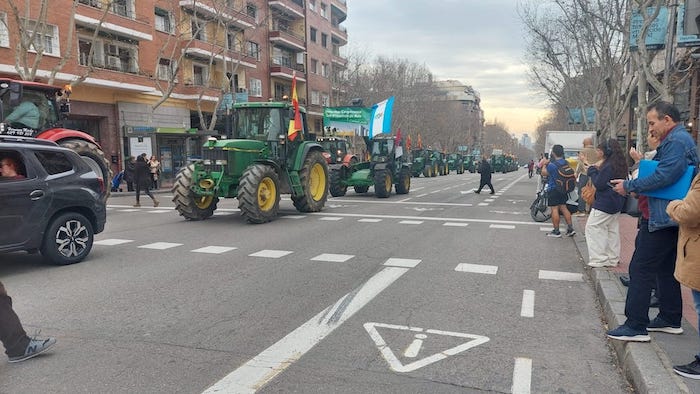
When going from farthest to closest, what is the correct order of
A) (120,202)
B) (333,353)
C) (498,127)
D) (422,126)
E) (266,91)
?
(498,127)
(422,126)
(266,91)
(120,202)
(333,353)

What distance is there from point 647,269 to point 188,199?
9589 mm

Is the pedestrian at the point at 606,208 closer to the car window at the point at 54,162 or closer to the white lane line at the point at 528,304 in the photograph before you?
the white lane line at the point at 528,304

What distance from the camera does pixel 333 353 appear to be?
13.0 ft

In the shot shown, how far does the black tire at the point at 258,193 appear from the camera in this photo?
416 inches

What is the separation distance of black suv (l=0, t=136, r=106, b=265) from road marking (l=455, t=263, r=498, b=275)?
547cm

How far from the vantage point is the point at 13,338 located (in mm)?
3678

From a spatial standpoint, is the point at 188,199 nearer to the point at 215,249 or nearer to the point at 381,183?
the point at 215,249

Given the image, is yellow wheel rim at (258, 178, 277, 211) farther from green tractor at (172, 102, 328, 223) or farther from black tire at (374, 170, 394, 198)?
black tire at (374, 170, 394, 198)

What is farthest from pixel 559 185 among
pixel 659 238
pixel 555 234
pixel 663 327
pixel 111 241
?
pixel 111 241

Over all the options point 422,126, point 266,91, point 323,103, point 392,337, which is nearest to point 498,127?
point 422,126

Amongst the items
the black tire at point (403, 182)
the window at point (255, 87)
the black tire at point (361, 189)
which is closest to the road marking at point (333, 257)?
the black tire at point (403, 182)

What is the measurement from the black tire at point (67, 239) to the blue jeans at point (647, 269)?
6956 millimetres

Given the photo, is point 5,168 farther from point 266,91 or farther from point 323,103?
point 323,103

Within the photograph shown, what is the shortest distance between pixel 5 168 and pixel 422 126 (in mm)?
59185
